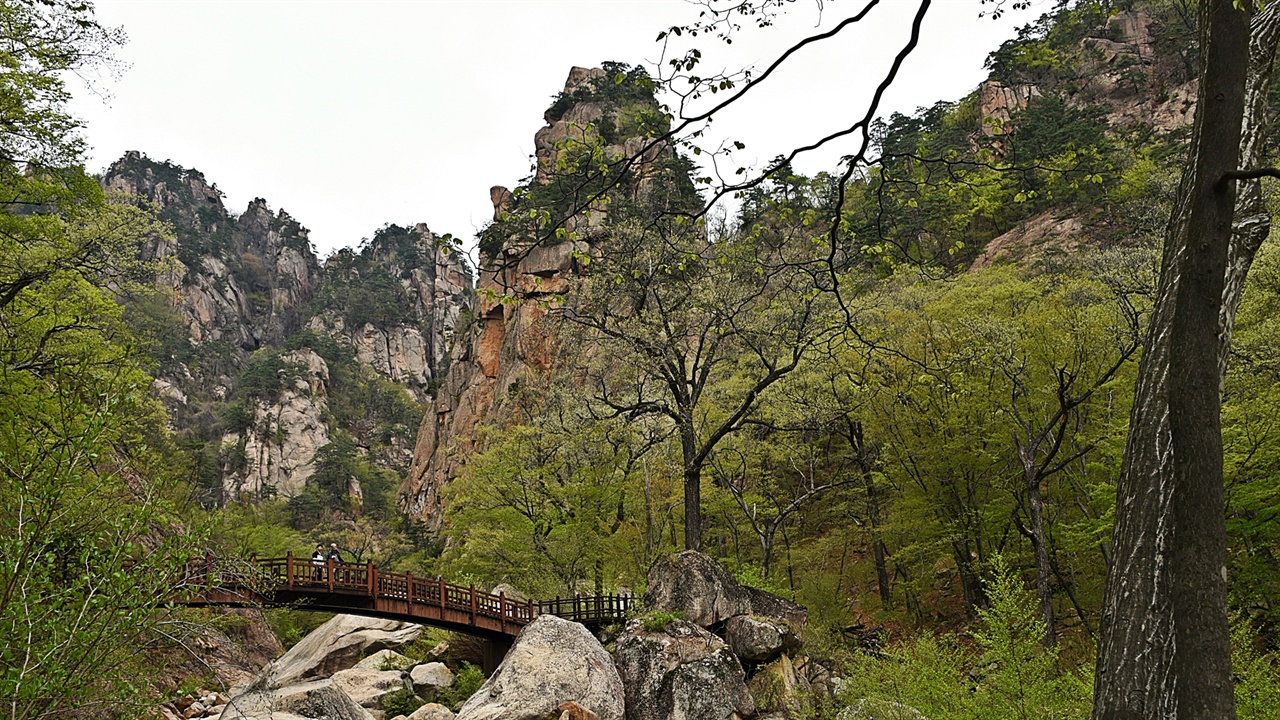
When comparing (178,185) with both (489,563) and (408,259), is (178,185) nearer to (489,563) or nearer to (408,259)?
(408,259)

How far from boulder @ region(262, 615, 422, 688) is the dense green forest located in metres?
2.50

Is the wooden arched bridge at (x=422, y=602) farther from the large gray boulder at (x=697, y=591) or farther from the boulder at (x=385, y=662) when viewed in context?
the large gray boulder at (x=697, y=591)

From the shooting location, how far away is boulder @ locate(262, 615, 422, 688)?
1730cm

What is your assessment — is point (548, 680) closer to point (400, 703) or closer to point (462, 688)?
point (400, 703)

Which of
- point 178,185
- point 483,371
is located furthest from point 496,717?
point 178,185

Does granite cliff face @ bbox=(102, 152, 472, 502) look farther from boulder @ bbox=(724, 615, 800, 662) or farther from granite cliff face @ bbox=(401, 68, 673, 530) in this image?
boulder @ bbox=(724, 615, 800, 662)

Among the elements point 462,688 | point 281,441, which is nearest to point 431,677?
point 462,688

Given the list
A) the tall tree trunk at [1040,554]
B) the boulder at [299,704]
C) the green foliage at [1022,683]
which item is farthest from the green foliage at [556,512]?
the green foliage at [1022,683]

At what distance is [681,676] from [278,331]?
99.8 meters

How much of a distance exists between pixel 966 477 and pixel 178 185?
119 m

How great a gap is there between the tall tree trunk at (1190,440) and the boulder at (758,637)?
9.19 m

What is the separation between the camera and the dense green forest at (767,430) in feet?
17.7

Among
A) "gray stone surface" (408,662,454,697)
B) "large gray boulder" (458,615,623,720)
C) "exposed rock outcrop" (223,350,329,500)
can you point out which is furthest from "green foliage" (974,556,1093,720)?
"exposed rock outcrop" (223,350,329,500)

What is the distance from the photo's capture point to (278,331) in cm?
9900
